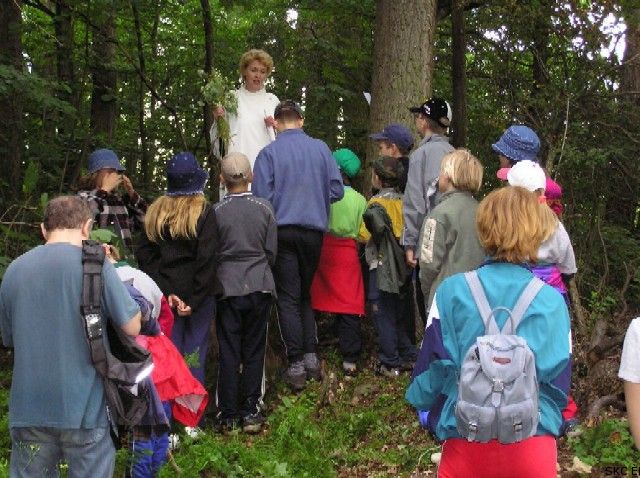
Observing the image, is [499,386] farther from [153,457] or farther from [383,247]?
[383,247]

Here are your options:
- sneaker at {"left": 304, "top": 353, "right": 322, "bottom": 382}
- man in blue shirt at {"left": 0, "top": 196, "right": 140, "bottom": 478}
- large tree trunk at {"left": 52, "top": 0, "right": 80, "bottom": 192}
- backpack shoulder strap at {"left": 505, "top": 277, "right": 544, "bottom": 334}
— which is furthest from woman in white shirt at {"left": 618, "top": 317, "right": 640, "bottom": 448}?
large tree trunk at {"left": 52, "top": 0, "right": 80, "bottom": 192}

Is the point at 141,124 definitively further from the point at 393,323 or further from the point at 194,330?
the point at 194,330

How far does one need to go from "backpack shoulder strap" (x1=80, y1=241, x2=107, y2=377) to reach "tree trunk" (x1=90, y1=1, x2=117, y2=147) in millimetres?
6614

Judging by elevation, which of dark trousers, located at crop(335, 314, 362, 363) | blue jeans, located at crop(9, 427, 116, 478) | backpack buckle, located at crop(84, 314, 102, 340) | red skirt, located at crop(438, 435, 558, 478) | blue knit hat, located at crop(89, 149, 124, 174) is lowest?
dark trousers, located at crop(335, 314, 362, 363)

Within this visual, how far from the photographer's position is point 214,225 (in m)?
5.99

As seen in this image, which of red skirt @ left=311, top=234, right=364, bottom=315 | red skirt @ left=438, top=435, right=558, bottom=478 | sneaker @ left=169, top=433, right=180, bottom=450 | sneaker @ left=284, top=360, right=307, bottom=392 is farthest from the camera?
red skirt @ left=311, top=234, right=364, bottom=315

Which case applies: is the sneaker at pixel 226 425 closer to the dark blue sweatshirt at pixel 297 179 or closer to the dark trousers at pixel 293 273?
the dark trousers at pixel 293 273

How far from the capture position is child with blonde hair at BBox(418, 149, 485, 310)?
5.21 metres

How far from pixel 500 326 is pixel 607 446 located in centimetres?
237

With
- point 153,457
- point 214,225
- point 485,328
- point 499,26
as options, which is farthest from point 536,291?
point 499,26

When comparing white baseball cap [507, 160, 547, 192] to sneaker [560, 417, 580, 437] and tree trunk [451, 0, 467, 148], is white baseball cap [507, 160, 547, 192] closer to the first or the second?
sneaker [560, 417, 580, 437]

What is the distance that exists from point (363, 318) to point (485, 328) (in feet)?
16.4

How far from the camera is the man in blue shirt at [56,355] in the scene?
371 cm

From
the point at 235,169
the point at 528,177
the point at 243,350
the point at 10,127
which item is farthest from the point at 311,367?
the point at 10,127
